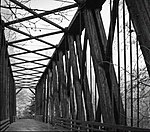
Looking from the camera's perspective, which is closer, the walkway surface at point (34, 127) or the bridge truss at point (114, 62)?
the bridge truss at point (114, 62)

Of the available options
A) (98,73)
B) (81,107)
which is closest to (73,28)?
(81,107)

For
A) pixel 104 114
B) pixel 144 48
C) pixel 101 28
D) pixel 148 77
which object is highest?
pixel 101 28

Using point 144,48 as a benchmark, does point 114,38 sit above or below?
above

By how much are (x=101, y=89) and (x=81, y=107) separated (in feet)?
8.83

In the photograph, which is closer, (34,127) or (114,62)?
(114,62)

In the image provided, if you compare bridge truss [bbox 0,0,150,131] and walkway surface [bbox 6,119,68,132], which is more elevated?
bridge truss [bbox 0,0,150,131]

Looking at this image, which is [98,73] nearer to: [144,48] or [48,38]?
[144,48]

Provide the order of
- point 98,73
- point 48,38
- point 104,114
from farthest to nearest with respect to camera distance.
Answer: point 48,38 → point 98,73 → point 104,114

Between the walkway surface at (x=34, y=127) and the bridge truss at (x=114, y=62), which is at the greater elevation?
the bridge truss at (x=114, y=62)

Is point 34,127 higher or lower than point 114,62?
lower

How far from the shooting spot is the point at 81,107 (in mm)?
8734

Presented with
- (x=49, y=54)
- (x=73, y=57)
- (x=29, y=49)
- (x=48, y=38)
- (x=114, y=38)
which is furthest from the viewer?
(x=49, y=54)

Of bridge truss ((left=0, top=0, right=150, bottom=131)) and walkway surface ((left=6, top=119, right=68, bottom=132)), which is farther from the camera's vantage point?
walkway surface ((left=6, top=119, right=68, bottom=132))

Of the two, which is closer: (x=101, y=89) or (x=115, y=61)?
(x=115, y=61)
